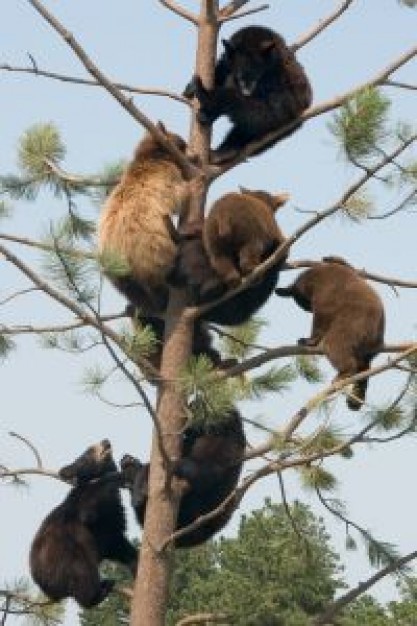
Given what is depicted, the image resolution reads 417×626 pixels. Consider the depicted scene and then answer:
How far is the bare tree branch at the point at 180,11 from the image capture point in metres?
10.5

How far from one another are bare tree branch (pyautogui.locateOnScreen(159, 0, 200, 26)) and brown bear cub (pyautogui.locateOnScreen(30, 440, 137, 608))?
2.56m

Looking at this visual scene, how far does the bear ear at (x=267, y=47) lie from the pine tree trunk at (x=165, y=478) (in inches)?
34.1

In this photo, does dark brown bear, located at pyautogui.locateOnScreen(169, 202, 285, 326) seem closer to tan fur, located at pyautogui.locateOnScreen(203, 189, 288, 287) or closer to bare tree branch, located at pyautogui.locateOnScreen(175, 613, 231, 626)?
tan fur, located at pyautogui.locateOnScreen(203, 189, 288, 287)

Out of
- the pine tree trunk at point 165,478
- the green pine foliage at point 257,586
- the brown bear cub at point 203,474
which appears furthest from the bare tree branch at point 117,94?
the green pine foliage at point 257,586

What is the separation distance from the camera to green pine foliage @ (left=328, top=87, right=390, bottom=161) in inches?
350

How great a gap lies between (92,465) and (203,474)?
3.15ft

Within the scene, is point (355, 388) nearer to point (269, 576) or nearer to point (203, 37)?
point (203, 37)

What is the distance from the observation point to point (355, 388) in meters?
9.83

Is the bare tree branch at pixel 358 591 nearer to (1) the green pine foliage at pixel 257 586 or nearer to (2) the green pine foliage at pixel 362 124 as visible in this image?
(2) the green pine foliage at pixel 362 124

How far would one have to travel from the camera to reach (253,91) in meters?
10.6

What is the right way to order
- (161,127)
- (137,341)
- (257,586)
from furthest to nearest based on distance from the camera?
(257,586)
(161,127)
(137,341)

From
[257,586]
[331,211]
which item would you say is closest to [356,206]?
[331,211]

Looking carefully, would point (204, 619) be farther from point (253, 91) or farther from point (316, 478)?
point (253, 91)

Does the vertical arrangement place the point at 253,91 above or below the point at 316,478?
above
